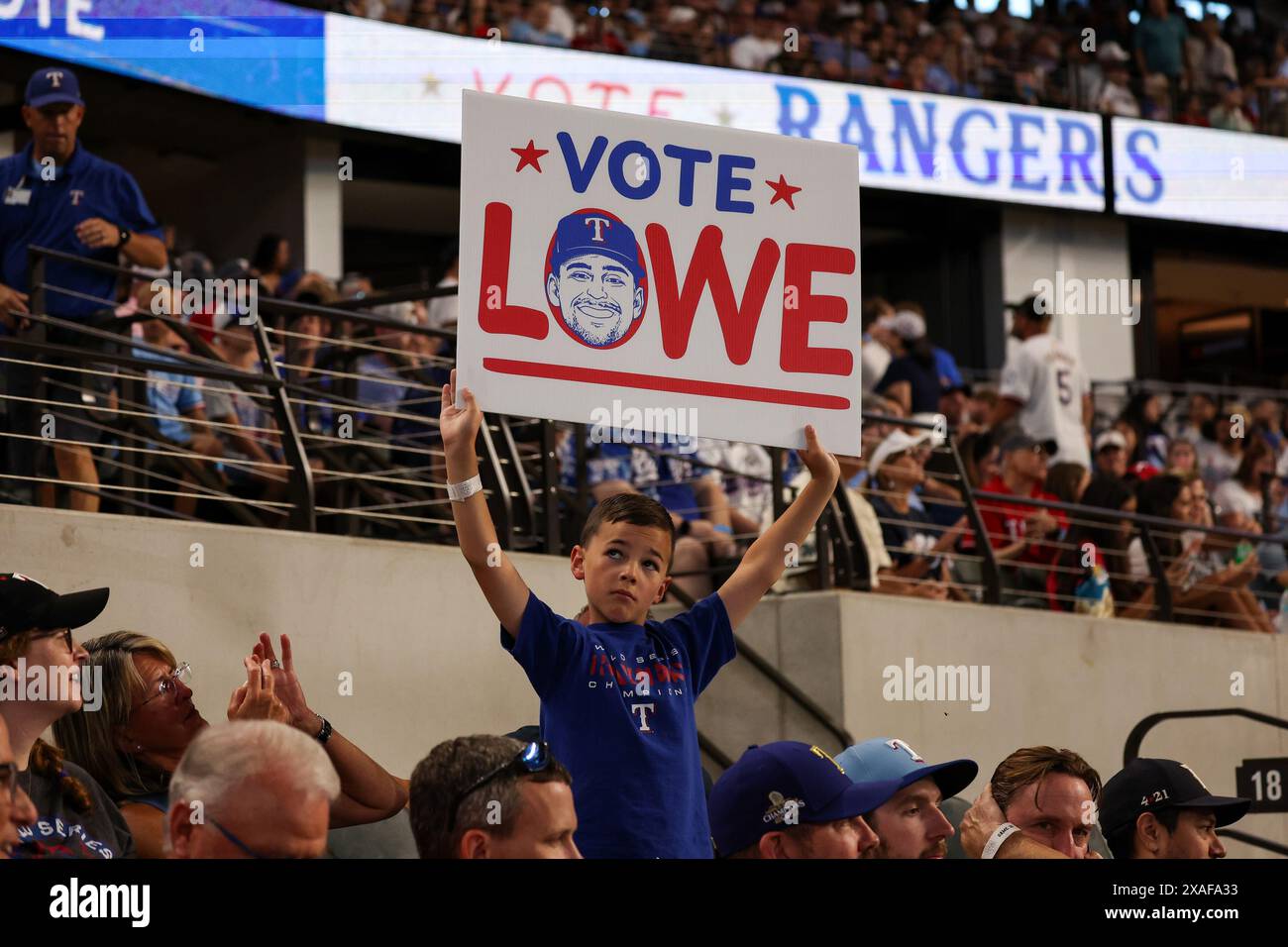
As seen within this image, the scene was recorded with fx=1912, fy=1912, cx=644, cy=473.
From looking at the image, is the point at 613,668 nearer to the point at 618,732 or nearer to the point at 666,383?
the point at 618,732

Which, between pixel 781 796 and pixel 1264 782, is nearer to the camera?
pixel 781 796

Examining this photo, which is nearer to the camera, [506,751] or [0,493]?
[506,751]

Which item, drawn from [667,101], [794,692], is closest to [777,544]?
[794,692]

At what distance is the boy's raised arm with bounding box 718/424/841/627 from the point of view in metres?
4.30

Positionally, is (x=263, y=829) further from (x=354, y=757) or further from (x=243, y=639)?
(x=243, y=639)

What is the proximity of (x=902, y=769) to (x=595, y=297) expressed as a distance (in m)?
1.24

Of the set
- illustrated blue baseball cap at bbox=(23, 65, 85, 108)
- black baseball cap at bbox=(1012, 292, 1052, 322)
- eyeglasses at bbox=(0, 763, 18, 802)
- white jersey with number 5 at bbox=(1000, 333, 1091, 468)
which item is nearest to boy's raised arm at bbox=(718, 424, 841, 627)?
eyeglasses at bbox=(0, 763, 18, 802)

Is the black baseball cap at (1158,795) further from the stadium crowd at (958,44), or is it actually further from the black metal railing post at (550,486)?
the stadium crowd at (958,44)

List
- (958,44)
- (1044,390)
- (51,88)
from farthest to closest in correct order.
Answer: (958,44)
(1044,390)
(51,88)

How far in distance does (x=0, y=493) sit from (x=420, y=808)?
4.14 m

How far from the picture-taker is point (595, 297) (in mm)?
4234

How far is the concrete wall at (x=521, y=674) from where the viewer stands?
6.45m
